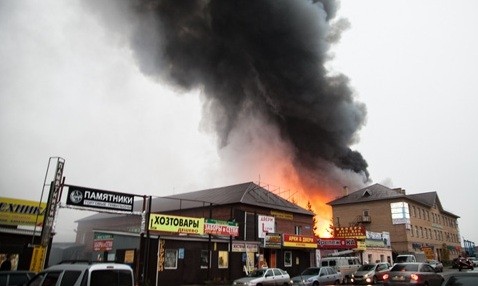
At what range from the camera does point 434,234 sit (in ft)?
211

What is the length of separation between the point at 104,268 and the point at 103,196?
11917mm

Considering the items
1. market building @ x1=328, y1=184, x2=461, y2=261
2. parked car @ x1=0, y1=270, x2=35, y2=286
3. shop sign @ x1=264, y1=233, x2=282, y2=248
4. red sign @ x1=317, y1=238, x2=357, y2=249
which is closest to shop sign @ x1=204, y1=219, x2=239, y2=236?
shop sign @ x1=264, y1=233, x2=282, y2=248

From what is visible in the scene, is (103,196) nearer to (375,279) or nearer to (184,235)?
(184,235)

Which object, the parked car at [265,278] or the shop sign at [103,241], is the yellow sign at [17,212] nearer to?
the shop sign at [103,241]

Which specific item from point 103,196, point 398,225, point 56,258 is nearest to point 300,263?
point 103,196

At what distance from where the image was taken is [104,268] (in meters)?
8.77

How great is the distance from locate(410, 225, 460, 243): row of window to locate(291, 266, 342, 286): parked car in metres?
35.5

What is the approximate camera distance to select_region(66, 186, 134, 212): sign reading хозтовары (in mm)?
18750

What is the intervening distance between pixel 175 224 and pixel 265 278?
7.07 meters

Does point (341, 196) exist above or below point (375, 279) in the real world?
above

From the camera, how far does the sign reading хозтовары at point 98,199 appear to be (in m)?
18.8

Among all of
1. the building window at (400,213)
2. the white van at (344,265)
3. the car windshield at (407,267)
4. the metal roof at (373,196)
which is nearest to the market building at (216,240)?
the white van at (344,265)

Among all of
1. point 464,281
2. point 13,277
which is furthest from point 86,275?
point 464,281

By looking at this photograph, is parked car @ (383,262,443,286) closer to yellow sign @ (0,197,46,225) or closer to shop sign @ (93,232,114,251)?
Result: shop sign @ (93,232,114,251)
